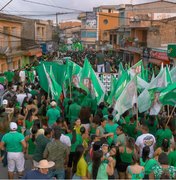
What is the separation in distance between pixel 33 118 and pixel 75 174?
2.97 meters

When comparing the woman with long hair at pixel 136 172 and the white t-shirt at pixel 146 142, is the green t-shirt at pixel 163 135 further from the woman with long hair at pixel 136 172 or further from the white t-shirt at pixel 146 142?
the woman with long hair at pixel 136 172

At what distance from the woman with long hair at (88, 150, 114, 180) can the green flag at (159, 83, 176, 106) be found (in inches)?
146

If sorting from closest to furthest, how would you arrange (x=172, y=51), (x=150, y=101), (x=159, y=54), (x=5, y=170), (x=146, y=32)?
(x=5, y=170) → (x=150, y=101) → (x=172, y=51) → (x=159, y=54) → (x=146, y=32)

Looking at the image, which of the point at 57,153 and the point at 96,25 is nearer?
the point at 57,153

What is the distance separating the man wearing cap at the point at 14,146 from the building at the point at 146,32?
18272mm

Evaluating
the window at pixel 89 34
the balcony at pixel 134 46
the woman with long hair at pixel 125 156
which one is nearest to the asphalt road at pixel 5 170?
the woman with long hair at pixel 125 156

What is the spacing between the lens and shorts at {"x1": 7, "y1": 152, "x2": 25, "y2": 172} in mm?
8121

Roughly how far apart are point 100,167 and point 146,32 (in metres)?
33.6

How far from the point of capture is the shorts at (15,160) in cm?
812

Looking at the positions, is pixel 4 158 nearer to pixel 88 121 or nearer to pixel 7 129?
pixel 7 129

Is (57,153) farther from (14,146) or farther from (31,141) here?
(31,141)

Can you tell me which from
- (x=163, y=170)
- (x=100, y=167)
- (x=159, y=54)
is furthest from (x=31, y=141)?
(x=159, y=54)

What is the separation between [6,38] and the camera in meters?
32.6

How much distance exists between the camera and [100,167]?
21.7 feet
